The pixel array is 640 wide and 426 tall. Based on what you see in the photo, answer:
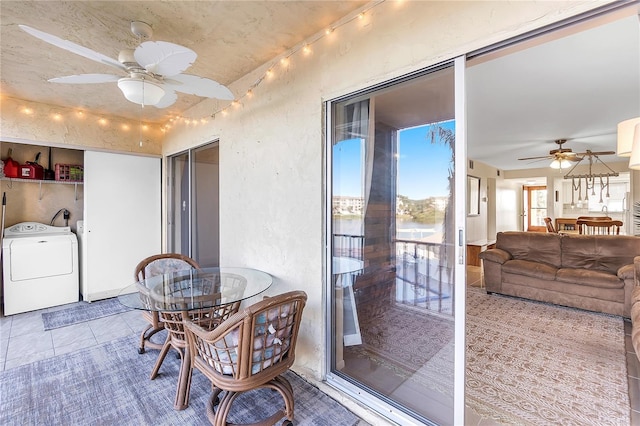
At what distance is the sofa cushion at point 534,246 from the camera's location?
4328mm

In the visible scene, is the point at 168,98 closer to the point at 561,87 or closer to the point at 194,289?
the point at 194,289

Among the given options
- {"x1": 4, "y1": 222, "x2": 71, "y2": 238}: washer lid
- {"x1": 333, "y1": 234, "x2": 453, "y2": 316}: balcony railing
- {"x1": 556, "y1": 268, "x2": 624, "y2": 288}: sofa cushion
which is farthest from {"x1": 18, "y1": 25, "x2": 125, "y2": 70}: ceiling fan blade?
{"x1": 556, "y1": 268, "x2": 624, "y2": 288}: sofa cushion

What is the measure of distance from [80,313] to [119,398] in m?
2.30

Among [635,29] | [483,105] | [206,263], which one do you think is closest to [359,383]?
[206,263]

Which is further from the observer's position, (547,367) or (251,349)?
(547,367)

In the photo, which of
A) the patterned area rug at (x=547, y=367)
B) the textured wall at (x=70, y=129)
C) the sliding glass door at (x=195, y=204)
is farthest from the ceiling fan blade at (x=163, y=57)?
the textured wall at (x=70, y=129)

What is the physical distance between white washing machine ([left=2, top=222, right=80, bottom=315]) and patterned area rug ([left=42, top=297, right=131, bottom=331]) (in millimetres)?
267

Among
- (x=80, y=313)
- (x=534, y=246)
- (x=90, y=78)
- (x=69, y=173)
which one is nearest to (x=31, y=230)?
(x=69, y=173)

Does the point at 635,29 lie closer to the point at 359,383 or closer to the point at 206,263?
the point at 359,383

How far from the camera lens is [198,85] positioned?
210cm

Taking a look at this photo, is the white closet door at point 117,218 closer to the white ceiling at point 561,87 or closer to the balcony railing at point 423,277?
the balcony railing at point 423,277

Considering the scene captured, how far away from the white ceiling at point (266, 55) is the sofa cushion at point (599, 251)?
5.24ft

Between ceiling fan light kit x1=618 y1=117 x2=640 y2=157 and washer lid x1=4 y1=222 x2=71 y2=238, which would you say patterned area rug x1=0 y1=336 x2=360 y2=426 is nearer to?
washer lid x1=4 y1=222 x2=71 y2=238

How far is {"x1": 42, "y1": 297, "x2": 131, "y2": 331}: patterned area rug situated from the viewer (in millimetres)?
3430
